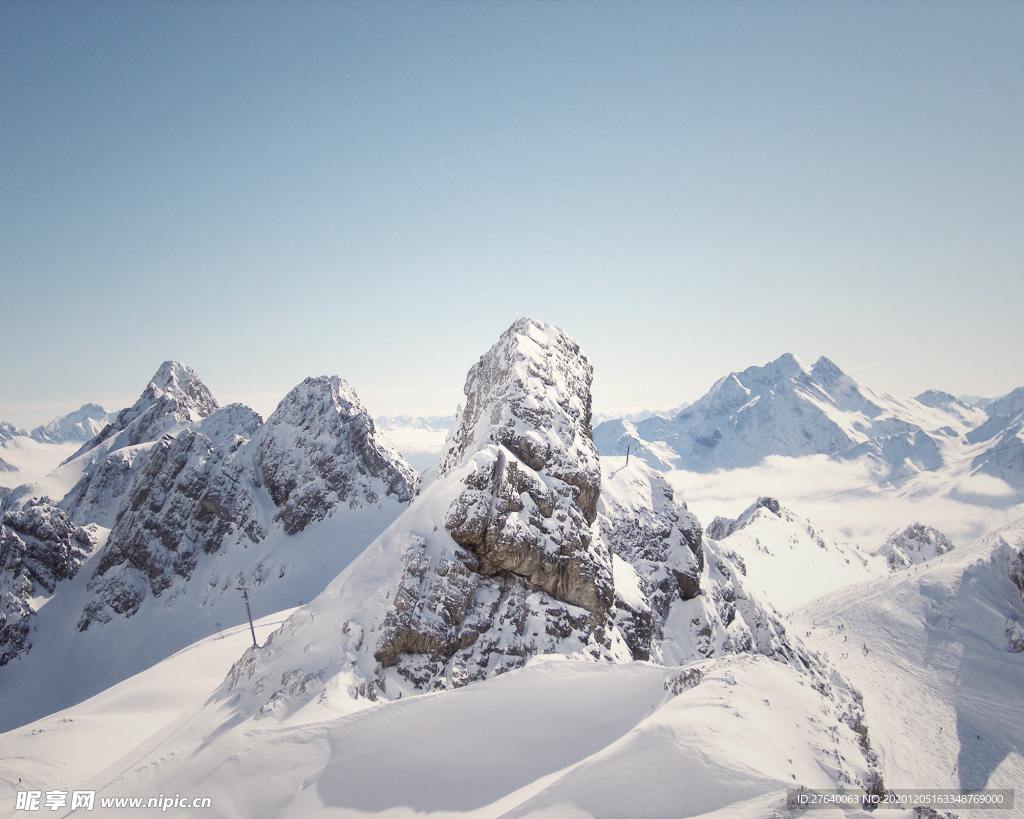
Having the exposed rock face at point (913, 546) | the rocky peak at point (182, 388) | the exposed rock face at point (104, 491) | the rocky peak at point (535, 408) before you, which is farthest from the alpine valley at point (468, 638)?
the exposed rock face at point (913, 546)

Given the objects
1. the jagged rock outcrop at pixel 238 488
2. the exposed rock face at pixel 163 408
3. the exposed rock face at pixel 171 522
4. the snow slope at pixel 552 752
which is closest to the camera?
the snow slope at pixel 552 752

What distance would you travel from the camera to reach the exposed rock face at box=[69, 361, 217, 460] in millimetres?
107688

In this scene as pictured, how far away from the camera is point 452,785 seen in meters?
15.4

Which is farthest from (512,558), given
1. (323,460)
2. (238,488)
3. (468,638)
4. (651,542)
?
(238,488)

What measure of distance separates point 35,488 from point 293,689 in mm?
126311

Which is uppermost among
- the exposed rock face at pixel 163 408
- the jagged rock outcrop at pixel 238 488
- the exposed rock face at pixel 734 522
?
the exposed rock face at pixel 163 408

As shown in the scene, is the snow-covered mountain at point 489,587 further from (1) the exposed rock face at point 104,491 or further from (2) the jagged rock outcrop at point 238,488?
(1) the exposed rock face at point 104,491

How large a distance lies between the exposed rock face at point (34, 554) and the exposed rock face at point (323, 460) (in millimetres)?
29281

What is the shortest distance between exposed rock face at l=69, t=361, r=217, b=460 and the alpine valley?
12.3ft

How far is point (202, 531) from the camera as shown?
79.2 m

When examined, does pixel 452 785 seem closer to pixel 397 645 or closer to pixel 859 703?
pixel 397 645

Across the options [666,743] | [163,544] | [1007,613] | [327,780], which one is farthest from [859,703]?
[163,544]

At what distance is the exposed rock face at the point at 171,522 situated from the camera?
73875 millimetres

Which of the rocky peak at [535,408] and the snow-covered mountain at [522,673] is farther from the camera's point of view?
the rocky peak at [535,408]
